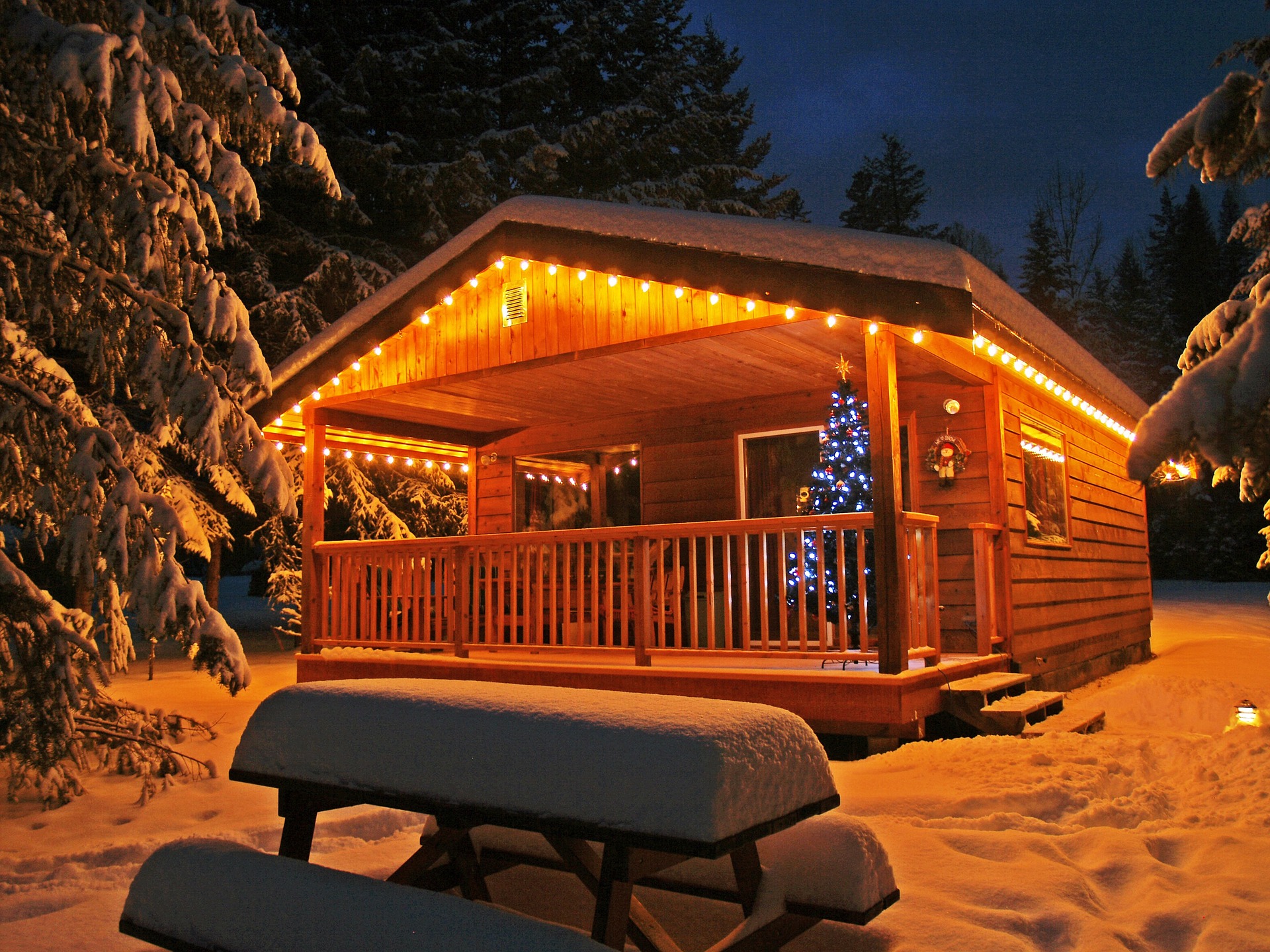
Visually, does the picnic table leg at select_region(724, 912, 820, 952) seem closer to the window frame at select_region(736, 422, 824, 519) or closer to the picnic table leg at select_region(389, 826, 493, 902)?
the picnic table leg at select_region(389, 826, 493, 902)

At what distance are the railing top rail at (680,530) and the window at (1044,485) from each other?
2309mm

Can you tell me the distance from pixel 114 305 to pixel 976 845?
5139 mm

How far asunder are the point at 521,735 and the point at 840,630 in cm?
414

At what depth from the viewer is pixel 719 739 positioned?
2520mm

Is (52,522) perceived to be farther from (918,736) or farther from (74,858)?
(918,736)

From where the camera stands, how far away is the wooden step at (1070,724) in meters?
6.50

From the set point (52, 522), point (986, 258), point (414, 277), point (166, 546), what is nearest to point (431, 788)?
point (166, 546)

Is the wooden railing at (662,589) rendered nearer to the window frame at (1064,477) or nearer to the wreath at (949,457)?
the wreath at (949,457)

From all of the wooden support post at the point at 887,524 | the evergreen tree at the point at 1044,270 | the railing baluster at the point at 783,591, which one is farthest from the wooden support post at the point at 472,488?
the evergreen tree at the point at 1044,270

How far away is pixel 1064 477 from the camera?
1076 cm

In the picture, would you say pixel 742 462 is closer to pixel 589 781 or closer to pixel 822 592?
pixel 822 592

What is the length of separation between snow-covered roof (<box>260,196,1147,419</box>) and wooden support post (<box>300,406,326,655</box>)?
53 centimetres

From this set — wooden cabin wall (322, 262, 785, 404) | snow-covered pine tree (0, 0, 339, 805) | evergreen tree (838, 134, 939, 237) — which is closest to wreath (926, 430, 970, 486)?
wooden cabin wall (322, 262, 785, 404)

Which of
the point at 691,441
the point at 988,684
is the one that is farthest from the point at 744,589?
the point at 691,441
